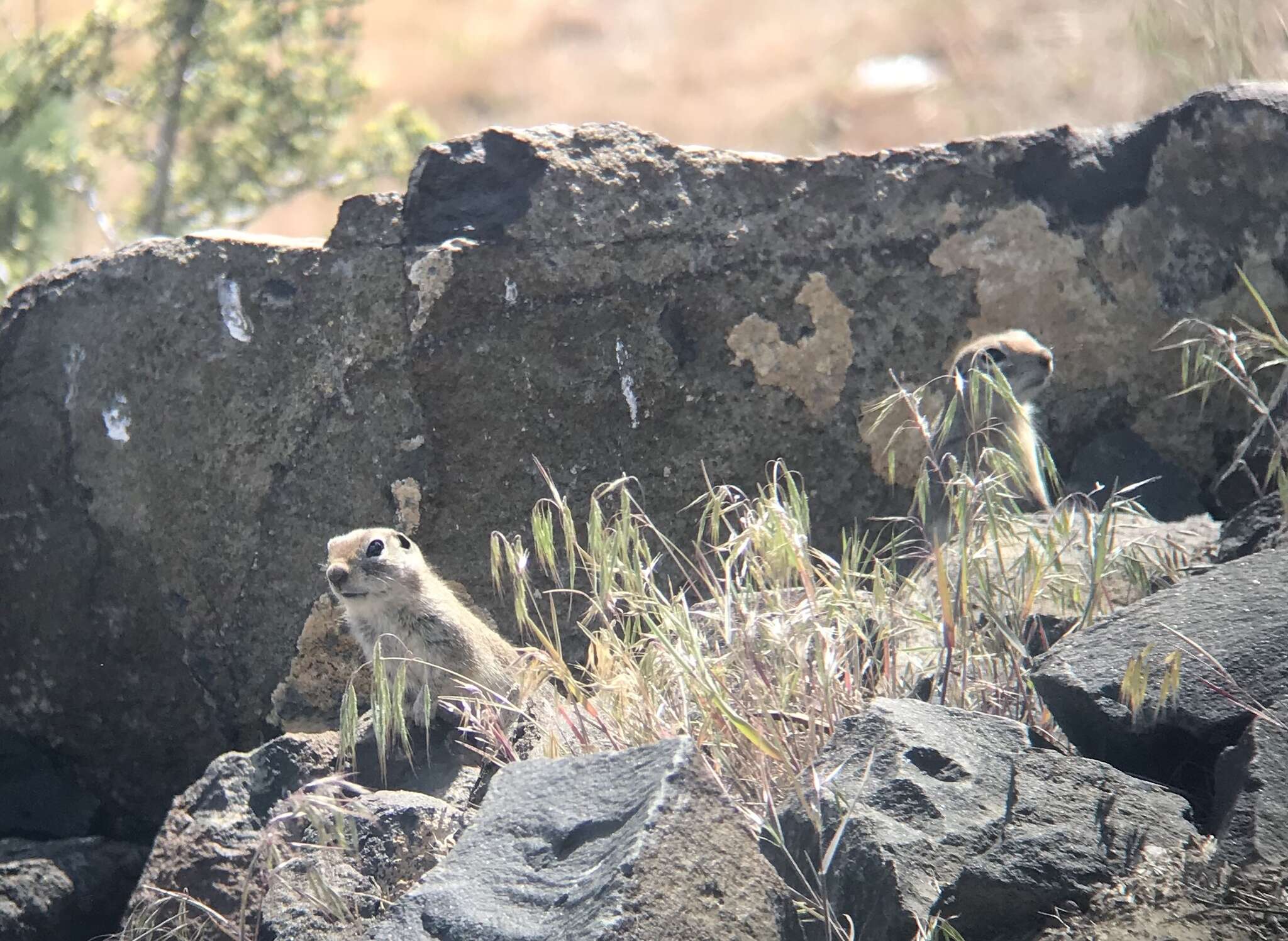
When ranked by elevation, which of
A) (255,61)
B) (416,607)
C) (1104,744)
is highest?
(255,61)

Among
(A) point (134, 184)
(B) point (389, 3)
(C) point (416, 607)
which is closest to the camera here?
(C) point (416, 607)

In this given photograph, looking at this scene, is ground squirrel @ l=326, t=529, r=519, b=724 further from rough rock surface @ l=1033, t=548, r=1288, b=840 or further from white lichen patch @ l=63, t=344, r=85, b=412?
rough rock surface @ l=1033, t=548, r=1288, b=840

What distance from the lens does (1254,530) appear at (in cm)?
462

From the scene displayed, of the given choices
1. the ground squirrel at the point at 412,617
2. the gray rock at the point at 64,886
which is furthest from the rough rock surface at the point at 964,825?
the gray rock at the point at 64,886

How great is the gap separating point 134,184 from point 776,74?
28.8 feet

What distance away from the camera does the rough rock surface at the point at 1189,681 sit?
3.50 metres

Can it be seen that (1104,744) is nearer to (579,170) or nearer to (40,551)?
(579,170)

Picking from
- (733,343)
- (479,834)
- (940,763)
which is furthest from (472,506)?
(940,763)

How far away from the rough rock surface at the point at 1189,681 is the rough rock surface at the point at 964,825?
0.62 feet

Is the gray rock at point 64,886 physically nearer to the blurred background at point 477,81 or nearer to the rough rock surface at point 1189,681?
the rough rock surface at point 1189,681

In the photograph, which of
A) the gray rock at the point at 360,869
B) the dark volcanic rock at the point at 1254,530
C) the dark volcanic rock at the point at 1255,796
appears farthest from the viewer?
the dark volcanic rock at the point at 1254,530

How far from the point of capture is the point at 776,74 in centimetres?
1866

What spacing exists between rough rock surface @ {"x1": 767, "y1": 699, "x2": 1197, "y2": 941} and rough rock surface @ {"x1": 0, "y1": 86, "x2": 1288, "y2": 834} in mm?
2270

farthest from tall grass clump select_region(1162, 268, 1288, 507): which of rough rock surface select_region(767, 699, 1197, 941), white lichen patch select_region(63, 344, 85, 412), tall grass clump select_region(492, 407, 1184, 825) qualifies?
white lichen patch select_region(63, 344, 85, 412)
